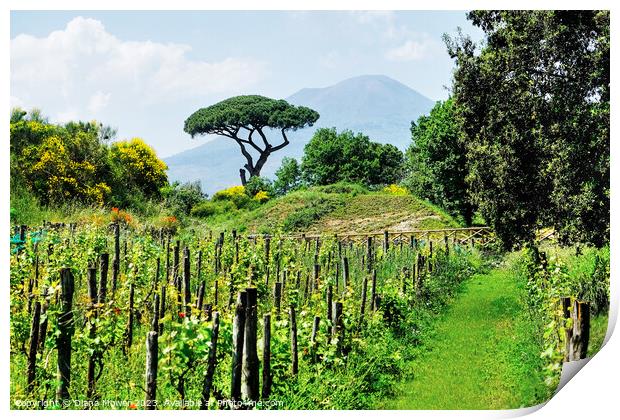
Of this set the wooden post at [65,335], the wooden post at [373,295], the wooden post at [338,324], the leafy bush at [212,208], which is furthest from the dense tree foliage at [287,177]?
the wooden post at [65,335]

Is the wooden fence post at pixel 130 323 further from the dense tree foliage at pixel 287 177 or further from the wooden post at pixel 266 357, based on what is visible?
the dense tree foliage at pixel 287 177

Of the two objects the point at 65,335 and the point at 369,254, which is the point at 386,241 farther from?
the point at 65,335

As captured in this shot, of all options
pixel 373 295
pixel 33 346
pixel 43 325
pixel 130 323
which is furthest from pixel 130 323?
pixel 373 295

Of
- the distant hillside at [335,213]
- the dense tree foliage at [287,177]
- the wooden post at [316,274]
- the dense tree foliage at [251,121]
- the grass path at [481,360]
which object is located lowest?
the grass path at [481,360]

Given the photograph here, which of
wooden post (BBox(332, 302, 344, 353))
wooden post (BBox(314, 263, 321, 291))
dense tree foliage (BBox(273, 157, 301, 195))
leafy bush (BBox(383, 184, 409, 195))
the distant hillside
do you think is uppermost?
dense tree foliage (BBox(273, 157, 301, 195))

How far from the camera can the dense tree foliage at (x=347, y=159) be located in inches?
339

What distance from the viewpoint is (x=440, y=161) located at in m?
8.74

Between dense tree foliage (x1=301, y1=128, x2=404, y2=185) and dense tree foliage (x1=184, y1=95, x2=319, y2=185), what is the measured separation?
37 cm

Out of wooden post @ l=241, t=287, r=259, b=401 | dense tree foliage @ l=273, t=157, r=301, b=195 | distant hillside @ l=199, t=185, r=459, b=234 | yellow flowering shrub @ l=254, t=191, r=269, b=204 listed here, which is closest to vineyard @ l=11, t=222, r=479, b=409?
wooden post @ l=241, t=287, r=259, b=401

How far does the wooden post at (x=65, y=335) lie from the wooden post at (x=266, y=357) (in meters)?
1.56

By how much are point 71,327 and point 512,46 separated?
5.10 metres

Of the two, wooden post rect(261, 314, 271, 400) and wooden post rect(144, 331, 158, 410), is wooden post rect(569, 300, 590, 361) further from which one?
wooden post rect(144, 331, 158, 410)

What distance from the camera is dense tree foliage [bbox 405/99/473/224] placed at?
8.47 m
